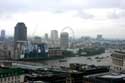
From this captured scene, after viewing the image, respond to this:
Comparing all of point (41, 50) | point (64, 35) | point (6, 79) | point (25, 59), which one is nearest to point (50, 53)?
point (41, 50)

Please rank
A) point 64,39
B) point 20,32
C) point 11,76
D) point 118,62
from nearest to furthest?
point 11,76, point 118,62, point 20,32, point 64,39

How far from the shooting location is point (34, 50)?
3128 cm

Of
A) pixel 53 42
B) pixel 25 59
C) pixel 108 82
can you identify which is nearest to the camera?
pixel 108 82

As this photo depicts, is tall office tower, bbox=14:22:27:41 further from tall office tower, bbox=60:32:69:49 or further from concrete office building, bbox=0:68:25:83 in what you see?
concrete office building, bbox=0:68:25:83

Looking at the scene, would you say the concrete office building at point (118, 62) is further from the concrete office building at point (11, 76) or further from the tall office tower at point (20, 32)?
the tall office tower at point (20, 32)

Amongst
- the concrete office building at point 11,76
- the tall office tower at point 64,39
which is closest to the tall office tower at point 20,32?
the tall office tower at point 64,39

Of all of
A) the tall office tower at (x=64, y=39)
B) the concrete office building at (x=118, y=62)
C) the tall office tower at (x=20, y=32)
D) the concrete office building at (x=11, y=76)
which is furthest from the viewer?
the tall office tower at (x=64, y=39)

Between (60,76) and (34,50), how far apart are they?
16.7m

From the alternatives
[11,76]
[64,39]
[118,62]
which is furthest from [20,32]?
[11,76]

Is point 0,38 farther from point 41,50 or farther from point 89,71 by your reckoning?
point 89,71

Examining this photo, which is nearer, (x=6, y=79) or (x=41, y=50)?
(x=6, y=79)

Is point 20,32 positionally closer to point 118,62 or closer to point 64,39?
point 64,39

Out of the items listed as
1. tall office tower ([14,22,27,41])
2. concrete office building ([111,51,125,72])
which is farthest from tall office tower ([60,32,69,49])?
concrete office building ([111,51,125,72])

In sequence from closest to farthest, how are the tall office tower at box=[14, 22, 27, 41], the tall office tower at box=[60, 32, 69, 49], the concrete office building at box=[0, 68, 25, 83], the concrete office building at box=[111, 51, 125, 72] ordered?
1. the concrete office building at box=[0, 68, 25, 83]
2. the concrete office building at box=[111, 51, 125, 72]
3. the tall office tower at box=[14, 22, 27, 41]
4. the tall office tower at box=[60, 32, 69, 49]
